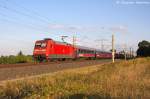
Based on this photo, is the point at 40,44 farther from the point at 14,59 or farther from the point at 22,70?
the point at 22,70

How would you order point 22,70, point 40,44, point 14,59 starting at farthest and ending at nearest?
point 14,59, point 40,44, point 22,70

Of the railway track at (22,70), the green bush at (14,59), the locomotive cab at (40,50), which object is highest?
the locomotive cab at (40,50)

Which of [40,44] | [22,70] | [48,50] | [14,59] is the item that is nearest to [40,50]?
[40,44]

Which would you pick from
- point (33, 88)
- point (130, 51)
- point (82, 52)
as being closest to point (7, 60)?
point (82, 52)

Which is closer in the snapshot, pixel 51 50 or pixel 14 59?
pixel 51 50

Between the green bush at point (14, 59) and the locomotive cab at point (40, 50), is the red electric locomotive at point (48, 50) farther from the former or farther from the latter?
the green bush at point (14, 59)

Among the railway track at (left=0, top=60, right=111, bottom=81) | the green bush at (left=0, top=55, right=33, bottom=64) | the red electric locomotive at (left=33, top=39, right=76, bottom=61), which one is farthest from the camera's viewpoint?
the green bush at (left=0, top=55, right=33, bottom=64)

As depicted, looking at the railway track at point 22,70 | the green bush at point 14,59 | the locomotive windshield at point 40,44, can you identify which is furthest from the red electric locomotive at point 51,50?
the railway track at point 22,70

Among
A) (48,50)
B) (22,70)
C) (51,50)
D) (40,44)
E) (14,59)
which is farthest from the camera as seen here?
(14,59)

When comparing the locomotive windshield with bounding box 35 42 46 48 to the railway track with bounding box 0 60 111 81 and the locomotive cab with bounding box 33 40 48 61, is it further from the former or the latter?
the railway track with bounding box 0 60 111 81

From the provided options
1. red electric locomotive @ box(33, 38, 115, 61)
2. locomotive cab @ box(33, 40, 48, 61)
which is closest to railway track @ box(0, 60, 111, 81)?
locomotive cab @ box(33, 40, 48, 61)

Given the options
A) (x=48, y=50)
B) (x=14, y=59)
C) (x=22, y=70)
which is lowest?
(x=22, y=70)

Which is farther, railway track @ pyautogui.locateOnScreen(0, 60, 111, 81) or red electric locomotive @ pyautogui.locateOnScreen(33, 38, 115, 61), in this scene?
red electric locomotive @ pyautogui.locateOnScreen(33, 38, 115, 61)

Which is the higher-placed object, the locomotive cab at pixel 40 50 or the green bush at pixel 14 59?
the locomotive cab at pixel 40 50
